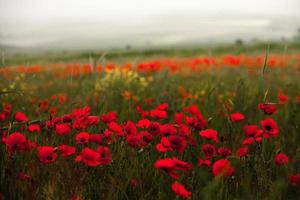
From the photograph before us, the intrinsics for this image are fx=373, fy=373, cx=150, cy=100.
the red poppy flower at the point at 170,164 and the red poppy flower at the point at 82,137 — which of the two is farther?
the red poppy flower at the point at 82,137

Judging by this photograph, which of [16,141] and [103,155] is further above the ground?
[16,141]

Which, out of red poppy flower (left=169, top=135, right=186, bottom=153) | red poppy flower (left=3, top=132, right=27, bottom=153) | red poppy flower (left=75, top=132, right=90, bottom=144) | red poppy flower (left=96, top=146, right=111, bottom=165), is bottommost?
red poppy flower (left=96, top=146, right=111, bottom=165)

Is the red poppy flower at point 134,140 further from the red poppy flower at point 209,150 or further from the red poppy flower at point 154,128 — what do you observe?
the red poppy flower at point 209,150

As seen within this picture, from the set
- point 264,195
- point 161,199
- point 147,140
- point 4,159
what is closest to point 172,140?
point 147,140

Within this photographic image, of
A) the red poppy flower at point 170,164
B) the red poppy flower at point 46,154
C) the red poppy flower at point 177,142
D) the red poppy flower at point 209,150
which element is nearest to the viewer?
the red poppy flower at point 170,164

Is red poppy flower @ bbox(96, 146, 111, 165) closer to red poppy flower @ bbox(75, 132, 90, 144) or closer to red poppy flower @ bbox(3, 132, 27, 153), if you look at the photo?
red poppy flower @ bbox(75, 132, 90, 144)

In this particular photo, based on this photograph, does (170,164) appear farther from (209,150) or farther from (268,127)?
(268,127)

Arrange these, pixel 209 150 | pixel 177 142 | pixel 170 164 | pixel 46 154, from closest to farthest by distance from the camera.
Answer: pixel 170 164
pixel 46 154
pixel 177 142
pixel 209 150

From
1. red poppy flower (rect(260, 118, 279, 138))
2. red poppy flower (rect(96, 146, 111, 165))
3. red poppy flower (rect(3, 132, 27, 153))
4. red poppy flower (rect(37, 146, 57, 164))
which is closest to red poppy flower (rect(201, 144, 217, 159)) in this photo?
red poppy flower (rect(260, 118, 279, 138))

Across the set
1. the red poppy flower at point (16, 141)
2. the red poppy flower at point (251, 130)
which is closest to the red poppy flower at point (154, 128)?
the red poppy flower at point (251, 130)

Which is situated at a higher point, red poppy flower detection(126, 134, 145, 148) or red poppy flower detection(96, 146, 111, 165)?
red poppy flower detection(126, 134, 145, 148)

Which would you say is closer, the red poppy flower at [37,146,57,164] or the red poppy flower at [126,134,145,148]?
the red poppy flower at [37,146,57,164]

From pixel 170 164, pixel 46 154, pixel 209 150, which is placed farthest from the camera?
pixel 209 150

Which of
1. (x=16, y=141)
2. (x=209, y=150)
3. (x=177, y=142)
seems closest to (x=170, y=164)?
(x=177, y=142)
